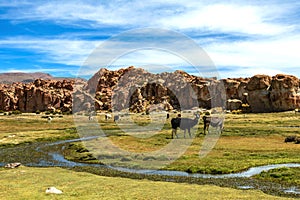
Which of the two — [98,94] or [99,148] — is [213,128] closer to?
[99,148]

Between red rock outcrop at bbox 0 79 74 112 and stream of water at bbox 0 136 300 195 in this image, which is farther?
red rock outcrop at bbox 0 79 74 112

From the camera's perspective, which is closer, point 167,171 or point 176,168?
point 167,171

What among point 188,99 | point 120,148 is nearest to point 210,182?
point 120,148

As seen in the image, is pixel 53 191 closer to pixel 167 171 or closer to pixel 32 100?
pixel 167 171

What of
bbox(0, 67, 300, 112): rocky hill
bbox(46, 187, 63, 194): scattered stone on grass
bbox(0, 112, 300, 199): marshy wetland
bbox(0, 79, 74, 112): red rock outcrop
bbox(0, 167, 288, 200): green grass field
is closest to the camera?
bbox(0, 167, 288, 200): green grass field

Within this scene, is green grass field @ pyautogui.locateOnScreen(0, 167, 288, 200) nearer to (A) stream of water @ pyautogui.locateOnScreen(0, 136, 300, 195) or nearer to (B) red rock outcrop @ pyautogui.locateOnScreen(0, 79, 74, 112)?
(A) stream of water @ pyautogui.locateOnScreen(0, 136, 300, 195)

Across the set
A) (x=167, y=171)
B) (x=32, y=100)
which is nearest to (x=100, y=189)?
(x=167, y=171)

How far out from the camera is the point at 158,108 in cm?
14838

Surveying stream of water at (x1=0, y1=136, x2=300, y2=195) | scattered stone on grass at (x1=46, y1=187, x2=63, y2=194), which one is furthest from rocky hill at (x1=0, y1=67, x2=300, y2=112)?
scattered stone on grass at (x1=46, y1=187, x2=63, y2=194)

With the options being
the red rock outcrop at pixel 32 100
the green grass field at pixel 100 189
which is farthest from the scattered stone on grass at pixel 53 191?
the red rock outcrop at pixel 32 100


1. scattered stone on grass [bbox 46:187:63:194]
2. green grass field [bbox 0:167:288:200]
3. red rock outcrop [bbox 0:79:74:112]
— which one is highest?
red rock outcrop [bbox 0:79:74:112]

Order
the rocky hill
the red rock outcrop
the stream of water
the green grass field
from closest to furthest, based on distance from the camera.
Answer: the green grass field → the stream of water → the rocky hill → the red rock outcrop

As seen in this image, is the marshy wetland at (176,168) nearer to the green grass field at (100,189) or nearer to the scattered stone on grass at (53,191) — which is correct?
the green grass field at (100,189)

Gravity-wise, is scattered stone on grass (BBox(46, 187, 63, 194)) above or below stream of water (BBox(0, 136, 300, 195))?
above
